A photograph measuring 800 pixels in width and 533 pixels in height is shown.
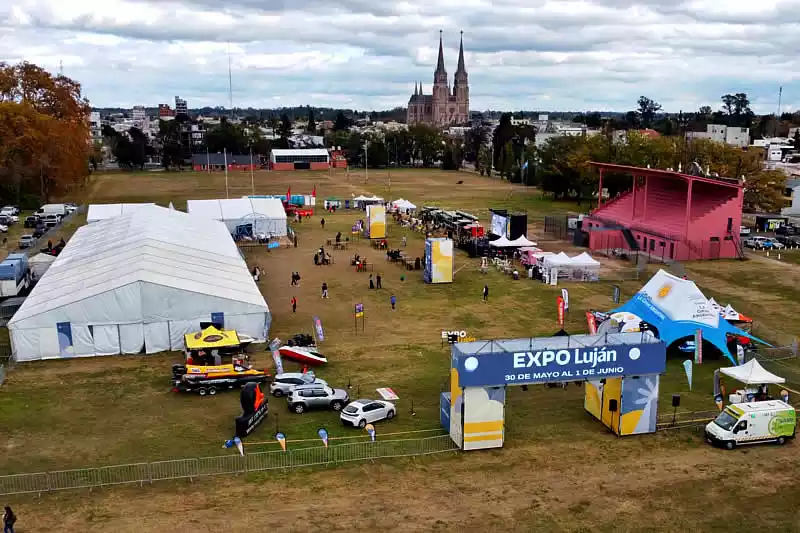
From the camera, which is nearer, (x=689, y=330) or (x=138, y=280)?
(x=689, y=330)

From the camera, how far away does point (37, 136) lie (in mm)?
64312

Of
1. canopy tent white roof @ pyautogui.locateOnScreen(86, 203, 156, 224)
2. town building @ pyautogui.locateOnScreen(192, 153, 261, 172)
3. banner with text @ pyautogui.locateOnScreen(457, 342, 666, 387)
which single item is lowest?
banner with text @ pyautogui.locateOnScreen(457, 342, 666, 387)

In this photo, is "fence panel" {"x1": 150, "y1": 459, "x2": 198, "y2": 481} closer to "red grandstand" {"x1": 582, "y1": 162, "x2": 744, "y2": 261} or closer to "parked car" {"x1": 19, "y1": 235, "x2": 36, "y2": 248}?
"parked car" {"x1": 19, "y1": 235, "x2": 36, "y2": 248}

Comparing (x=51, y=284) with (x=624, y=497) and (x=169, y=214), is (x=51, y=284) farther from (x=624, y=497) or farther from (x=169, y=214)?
(x=624, y=497)

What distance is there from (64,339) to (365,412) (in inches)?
509

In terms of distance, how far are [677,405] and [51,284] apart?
2513 cm

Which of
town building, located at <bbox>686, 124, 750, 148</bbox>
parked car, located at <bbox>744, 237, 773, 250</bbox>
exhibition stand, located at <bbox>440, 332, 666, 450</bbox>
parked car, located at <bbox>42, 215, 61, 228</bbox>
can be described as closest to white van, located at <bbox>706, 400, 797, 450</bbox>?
exhibition stand, located at <bbox>440, 332, 666, 450</bbox>

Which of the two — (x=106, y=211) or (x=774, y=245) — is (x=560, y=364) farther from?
(x=106, y=211)

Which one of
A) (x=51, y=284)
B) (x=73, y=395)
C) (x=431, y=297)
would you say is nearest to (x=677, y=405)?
(x=431, y=297)

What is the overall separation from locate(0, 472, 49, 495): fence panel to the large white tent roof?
10.2 meters

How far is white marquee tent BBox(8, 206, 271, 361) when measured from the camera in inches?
1023

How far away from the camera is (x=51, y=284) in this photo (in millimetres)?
30094

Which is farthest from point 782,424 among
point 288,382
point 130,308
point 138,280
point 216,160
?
point 216,160

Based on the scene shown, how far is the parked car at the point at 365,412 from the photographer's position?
20.1 metres
